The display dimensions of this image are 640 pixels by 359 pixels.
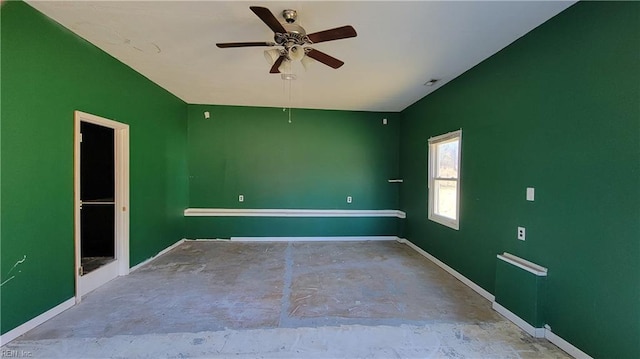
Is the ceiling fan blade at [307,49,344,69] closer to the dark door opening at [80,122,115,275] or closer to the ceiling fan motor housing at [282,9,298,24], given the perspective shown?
the ceiling fan motor housing at [282,9,298,24]

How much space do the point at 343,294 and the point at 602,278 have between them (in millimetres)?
2088

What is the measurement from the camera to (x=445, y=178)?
13.6 ft

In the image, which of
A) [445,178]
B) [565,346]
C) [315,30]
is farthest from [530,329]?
[315,30]

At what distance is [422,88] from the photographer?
4.27 m

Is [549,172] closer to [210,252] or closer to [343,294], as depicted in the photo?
[343,294]

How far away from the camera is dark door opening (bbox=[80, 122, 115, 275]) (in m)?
3.92

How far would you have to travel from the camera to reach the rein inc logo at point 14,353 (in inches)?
79.3

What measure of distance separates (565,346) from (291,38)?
10.1 feet

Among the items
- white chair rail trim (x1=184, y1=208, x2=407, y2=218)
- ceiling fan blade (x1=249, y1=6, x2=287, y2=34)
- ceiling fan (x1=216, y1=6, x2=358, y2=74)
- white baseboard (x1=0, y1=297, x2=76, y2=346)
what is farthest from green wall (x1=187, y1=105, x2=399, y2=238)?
ceiling fan blade (x1=249, y1=6, x2=287, y2=34)

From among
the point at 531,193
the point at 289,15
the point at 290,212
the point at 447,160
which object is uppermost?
the point at 289,15

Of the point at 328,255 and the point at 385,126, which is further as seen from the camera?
the point at 385,126

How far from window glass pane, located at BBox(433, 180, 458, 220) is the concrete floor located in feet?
2.63

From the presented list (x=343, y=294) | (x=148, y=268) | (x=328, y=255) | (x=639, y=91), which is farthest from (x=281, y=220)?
(x=639, y=91)

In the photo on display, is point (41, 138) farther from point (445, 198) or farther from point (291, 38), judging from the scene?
point (445, 198)
